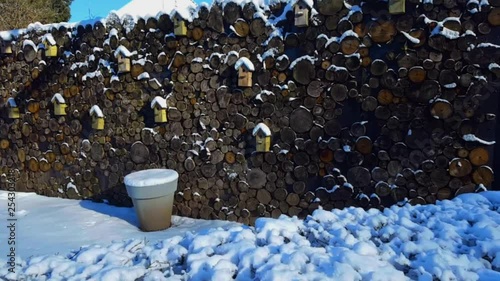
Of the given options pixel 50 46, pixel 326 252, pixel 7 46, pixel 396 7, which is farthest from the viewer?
pixel 7 46

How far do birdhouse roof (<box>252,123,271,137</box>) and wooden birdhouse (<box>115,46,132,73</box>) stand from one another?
5.32 ft

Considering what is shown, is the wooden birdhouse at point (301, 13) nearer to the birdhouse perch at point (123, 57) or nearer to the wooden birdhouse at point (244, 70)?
the wooden birdhouse at point (244, 70)

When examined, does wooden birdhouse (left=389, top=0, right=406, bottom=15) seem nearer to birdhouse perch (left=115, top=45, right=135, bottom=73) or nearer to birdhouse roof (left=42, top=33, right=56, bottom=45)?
birdhouse perch (left=115, top=45, right=135, bottom=73)

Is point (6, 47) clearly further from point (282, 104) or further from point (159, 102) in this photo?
point (282, 104)

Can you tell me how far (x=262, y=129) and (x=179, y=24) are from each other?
4.42 ft

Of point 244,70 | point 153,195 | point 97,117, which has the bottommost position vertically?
point 153,195

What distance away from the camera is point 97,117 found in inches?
159

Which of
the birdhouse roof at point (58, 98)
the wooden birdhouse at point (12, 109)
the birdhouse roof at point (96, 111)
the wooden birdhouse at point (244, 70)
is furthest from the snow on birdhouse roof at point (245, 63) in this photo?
the wooden birdhouse at point (12, 109)

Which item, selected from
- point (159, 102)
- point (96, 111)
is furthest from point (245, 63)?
point (96, 111)

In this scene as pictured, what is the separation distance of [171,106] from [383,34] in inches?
83.9

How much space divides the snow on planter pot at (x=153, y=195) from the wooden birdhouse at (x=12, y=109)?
231 cm

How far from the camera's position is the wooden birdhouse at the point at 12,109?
4617mm

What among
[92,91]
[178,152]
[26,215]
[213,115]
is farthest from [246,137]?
[26,215]

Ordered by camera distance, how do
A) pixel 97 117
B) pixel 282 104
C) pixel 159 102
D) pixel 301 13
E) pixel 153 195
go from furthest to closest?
pixel 97 117
pixel 159 102
pixel 153 195
pixel 282 104
pixel 301 13
